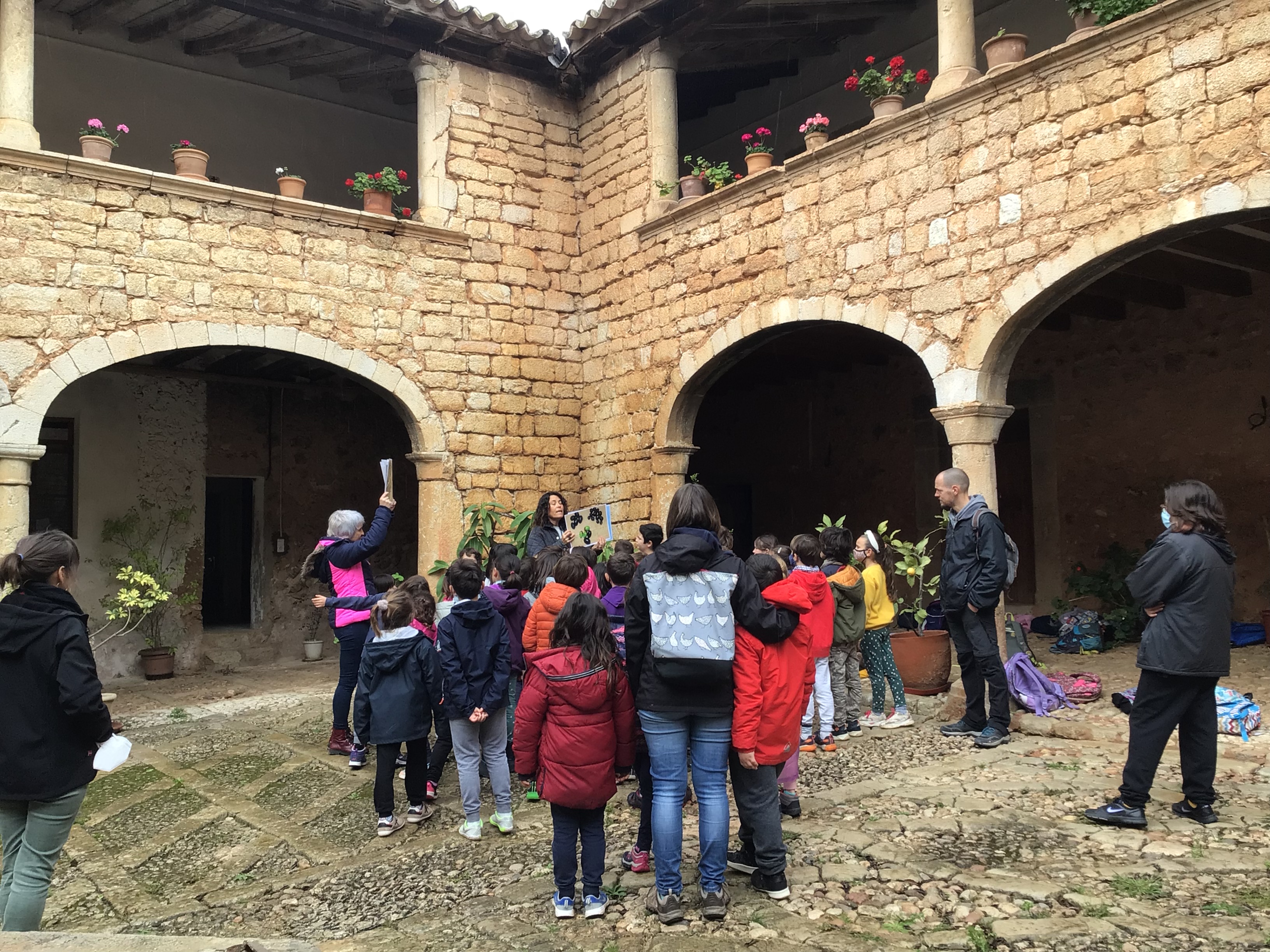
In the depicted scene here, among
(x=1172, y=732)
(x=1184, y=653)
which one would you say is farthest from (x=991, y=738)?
(x=1184, y=653)

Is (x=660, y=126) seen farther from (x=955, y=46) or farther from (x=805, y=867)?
(x=805, y=867)

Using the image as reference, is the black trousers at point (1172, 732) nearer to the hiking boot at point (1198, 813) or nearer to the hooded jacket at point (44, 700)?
the hiking boot at point (1198, 813)

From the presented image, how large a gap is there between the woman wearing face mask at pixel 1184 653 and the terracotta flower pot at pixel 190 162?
7053 millimetres

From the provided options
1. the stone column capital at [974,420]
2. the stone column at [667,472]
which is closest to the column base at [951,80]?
the stone column capital at [974,420]

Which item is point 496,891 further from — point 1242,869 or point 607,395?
point 607,395

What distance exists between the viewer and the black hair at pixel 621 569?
432 cm

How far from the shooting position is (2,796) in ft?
8.75

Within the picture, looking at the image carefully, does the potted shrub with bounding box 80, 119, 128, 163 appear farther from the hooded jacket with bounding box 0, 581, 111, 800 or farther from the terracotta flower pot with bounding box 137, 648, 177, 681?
the hooded jacket with bounding box 0, 581, 111, 800

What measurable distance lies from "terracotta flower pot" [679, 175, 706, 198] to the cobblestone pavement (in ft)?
16.7

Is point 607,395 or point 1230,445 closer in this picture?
point 1230,445

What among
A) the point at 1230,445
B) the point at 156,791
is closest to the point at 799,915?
the point at 156,791

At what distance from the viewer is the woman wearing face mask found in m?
3.55

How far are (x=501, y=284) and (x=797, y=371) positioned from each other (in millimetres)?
4173

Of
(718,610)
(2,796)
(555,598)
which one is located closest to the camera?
(2,796)
